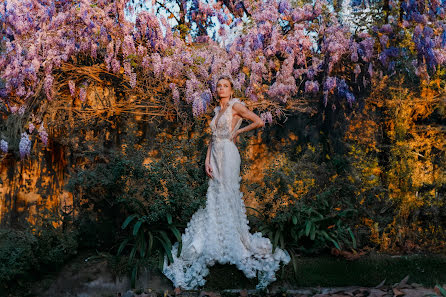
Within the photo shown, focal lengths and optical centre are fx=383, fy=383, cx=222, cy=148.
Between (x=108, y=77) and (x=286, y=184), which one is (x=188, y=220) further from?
(x=108, y=77)

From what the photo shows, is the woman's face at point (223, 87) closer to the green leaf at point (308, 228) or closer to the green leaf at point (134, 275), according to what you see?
the green leaf at point (308, 228)

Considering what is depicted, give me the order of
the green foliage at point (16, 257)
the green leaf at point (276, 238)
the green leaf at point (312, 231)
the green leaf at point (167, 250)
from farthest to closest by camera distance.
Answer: the green leaf at point (312, 231), the green leaf at point (276, 238), the green leaf at point (167, 250), the green foliage at point (16, 257)

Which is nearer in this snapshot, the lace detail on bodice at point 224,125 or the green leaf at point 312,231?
the lace detail on bodice at point 224,125

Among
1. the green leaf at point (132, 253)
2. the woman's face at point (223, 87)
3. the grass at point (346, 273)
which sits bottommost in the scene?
the grass at point (346, 273)

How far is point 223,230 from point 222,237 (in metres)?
0.08

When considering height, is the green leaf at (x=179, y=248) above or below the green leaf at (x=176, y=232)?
below

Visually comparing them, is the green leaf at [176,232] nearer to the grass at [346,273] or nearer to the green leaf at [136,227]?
the green leaf at [136,227]

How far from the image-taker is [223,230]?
166 inches

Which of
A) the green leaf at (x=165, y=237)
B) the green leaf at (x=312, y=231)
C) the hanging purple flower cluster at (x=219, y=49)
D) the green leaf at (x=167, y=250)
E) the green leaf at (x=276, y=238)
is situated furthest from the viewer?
the hanging purple flower cluster at (x=219, y=49)

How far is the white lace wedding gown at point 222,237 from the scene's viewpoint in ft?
13.5

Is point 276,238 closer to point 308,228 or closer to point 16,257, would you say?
point 308,228

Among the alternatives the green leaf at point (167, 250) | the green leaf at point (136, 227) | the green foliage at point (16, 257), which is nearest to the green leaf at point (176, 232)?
the green leaf at point (167, 250)

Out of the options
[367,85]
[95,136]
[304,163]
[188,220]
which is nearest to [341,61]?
[367,85]

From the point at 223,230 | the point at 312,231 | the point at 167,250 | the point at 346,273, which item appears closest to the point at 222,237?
the point at 223,230
